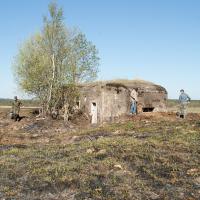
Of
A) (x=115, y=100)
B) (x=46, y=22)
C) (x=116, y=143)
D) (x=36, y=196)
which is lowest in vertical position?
(x=36, y=196)

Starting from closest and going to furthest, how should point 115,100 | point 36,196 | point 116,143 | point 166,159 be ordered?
point 36,196 → point 166,159 → point 116,143 → point 115,100

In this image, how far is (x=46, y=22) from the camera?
3916cm

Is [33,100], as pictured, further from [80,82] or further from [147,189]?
[147,189]

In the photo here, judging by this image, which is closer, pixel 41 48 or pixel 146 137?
pixel 146 137

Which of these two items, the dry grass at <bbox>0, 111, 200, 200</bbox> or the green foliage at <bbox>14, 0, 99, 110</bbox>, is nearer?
the dry grass at <bbox>0, 111, 200, 200</bbox>

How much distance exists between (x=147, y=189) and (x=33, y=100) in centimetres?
3138

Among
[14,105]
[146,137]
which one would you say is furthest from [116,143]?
[14,105]

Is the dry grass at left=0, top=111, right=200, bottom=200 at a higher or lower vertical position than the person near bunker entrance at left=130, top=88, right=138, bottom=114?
lower

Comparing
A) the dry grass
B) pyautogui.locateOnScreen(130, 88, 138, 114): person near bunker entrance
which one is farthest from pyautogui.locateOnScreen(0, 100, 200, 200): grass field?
pyautogui.locateOnScreen(130, 88, 138, 114): person near bunker entrance

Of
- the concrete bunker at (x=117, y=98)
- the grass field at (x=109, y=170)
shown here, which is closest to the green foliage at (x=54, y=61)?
the concrete bunker at (x=117, y=98)

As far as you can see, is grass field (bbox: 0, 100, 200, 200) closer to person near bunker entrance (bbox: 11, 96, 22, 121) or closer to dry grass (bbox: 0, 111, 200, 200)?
dry grass (bbox: 0, 111, 200, 200)

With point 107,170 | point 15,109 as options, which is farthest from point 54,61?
point 107,170

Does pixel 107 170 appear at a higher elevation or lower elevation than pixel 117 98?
lower

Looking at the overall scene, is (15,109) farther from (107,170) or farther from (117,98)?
(107,170)
